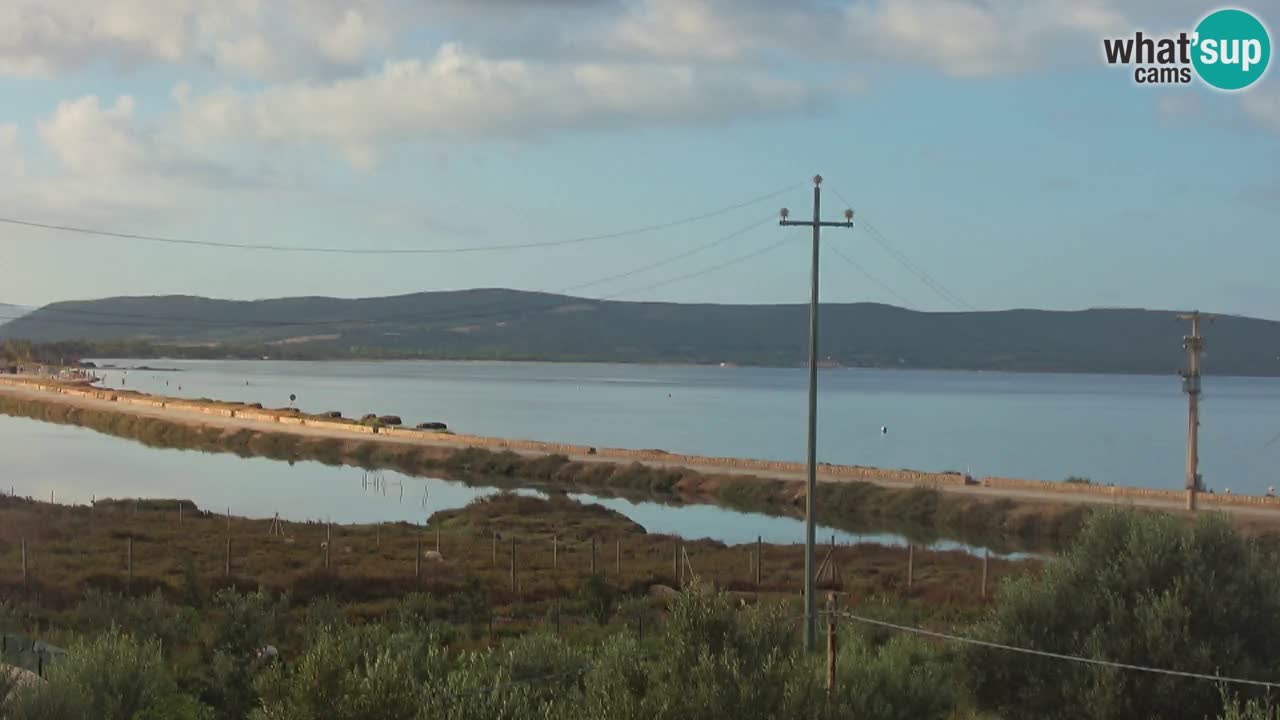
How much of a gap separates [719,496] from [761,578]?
3648cm

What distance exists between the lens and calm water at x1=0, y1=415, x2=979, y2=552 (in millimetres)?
64750

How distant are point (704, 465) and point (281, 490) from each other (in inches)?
1105

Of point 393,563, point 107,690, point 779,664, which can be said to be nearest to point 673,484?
point 393,563

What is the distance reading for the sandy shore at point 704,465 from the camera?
58969 millimetres

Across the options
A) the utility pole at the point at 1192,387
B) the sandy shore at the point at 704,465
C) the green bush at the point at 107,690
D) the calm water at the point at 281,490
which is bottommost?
the calm water at the point at 281,490

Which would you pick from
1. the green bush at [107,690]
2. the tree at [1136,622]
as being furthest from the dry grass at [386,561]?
the green bush at [107,690]

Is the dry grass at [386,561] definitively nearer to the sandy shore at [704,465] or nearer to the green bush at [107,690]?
the sandy shore at [704,465]

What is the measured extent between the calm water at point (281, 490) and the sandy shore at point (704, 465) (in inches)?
342

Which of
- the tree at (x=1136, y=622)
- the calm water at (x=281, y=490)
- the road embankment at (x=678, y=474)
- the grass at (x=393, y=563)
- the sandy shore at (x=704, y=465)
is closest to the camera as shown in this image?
the tree at (x=1136, y=622)

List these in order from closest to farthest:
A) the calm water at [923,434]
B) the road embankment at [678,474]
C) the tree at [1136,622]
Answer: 1. the tree at [1136,622]
2. the road embankment at [678,474]
3. the calm water at [923,434]

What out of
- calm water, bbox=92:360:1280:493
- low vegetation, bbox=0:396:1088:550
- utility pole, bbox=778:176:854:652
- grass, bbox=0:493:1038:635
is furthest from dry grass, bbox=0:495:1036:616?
calm water, bbox=92:360:1280:493

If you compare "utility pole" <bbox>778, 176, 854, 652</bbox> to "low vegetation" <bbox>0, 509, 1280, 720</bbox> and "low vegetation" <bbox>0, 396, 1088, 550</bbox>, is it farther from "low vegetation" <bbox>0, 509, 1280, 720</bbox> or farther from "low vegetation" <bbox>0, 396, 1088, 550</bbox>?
"low vegetation" <bbox>0, 396, 1088, 550</bbox>

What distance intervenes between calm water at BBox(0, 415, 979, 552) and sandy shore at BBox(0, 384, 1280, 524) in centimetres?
868

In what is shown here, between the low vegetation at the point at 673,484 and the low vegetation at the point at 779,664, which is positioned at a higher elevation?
the low vegetation at the point at 779,664
